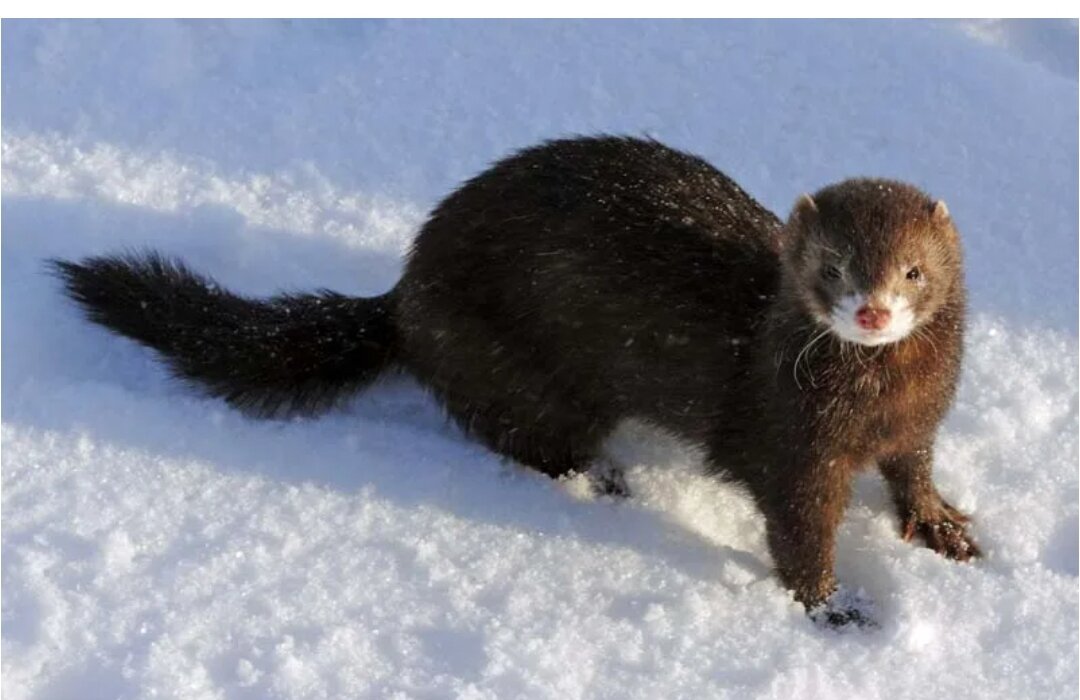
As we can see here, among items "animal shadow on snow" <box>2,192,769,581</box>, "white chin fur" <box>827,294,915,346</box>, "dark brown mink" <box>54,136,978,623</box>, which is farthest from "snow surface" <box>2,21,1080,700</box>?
"white chin fur" <box>827,294,915,346</box>

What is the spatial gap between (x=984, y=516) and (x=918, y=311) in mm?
1069

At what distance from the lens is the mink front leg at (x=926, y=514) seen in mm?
3951

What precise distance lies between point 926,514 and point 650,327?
3.38ft

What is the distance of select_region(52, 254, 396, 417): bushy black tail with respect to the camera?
4328 mm

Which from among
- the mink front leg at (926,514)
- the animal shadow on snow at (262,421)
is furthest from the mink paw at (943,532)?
the animal shadow on snow at (262,421)

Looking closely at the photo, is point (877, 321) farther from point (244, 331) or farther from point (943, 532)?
point (244, 331)

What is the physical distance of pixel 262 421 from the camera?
434 cm

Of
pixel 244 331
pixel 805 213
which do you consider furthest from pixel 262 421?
pixel 805 213

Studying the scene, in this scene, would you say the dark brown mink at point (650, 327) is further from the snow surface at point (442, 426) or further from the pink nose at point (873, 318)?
the snow surface at point (442, 426)

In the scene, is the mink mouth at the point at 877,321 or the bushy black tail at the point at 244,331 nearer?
the mink mouth at the point at 877,321

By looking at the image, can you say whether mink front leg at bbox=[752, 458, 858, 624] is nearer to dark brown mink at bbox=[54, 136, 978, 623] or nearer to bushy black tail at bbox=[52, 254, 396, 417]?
dark brown mink at bbox=[54, 136, 978, 623]

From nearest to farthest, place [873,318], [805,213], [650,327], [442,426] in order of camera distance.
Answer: [873,318]
[805,213]
[650,327]
[442,426]
